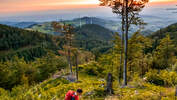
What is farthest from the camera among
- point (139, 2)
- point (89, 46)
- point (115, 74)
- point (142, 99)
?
point (89, 46)

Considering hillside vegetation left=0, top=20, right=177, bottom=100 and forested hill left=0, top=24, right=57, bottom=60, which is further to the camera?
forested hill left=0, top=24, right=57, bottom=60

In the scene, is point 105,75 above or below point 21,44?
above

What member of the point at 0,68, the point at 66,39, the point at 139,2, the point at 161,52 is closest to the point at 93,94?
the point at 139,2

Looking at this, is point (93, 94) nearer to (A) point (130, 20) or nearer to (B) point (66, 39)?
(A) point (130, 20)

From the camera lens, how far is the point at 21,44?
125938 millimetres

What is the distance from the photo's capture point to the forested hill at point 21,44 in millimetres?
111500

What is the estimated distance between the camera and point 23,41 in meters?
128

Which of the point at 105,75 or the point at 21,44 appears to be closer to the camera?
the point at 105,75

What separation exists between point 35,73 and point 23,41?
4158 inches

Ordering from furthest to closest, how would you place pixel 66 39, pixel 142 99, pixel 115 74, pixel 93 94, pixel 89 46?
pixel 89 46, pixel 66 39, pixel 115 74, pixel 93 94, pixel 142 99

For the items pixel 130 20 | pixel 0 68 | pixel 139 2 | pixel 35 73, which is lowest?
pixel 35 73

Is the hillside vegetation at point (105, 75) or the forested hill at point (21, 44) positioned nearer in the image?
the hillside vegetation at point (105, 75)

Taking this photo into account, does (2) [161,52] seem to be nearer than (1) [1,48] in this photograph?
Yes

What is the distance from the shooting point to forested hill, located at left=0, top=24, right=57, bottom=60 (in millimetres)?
111500
